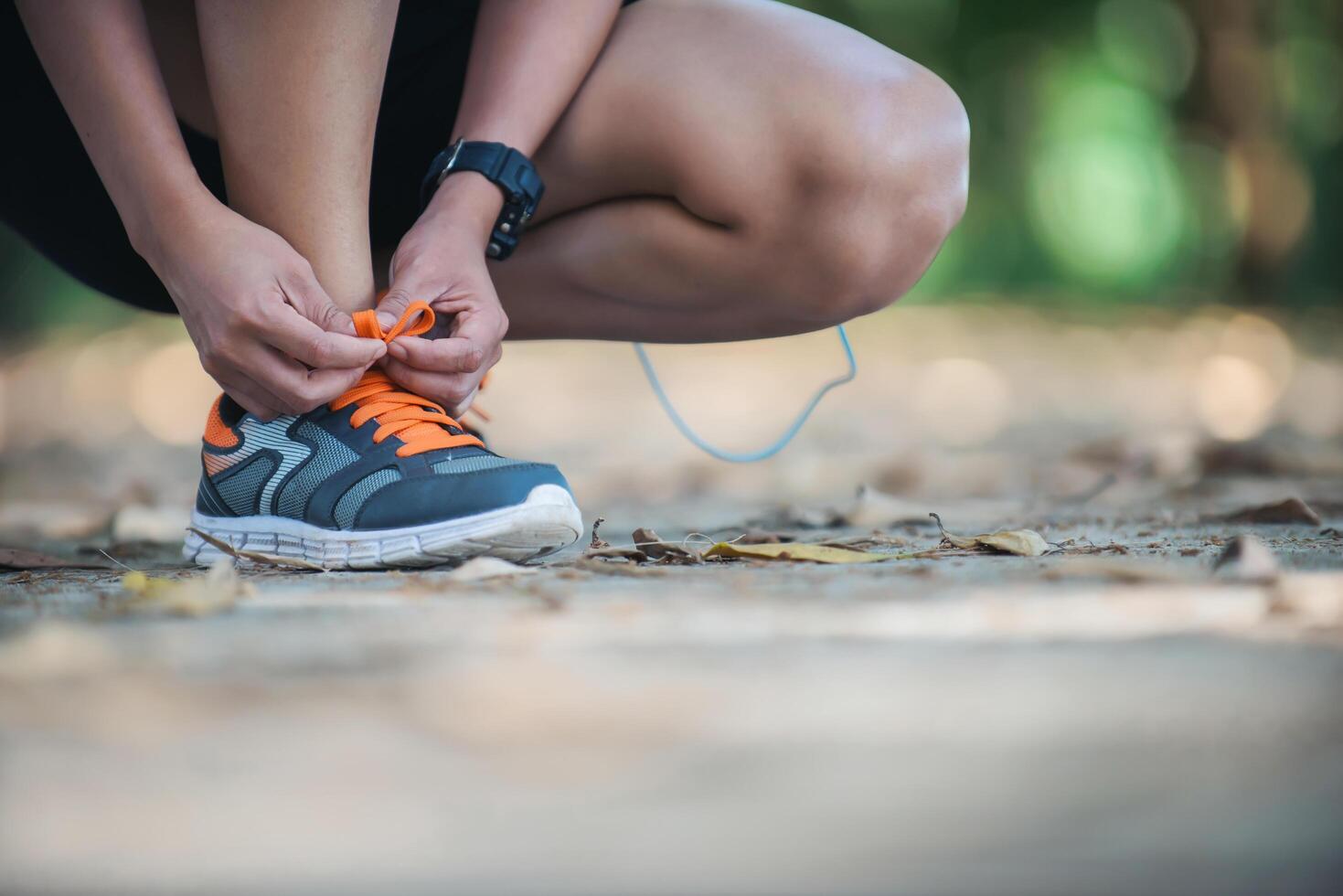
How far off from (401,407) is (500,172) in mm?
308

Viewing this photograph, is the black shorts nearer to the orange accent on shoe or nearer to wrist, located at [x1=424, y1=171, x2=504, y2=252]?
wrist, located at [x1=424, y1=171, x2=504, y2=252]

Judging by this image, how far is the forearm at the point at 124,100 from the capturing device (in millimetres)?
1207

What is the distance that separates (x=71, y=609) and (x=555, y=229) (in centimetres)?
86

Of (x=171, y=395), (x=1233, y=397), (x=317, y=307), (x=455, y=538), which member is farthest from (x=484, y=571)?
(x=171, y=395)

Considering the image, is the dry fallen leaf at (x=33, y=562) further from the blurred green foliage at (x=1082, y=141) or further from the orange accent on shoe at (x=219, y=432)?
the blurred green foliage at (x=1082, y=141)

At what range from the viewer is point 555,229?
1.64 m

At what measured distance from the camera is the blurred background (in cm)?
310

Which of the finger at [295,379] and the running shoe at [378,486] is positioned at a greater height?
the finger at [295,379]

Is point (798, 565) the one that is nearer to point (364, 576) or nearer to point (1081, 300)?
point (364, 576)

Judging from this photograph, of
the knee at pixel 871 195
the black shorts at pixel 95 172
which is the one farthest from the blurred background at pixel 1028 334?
the knee at pixel 871 195

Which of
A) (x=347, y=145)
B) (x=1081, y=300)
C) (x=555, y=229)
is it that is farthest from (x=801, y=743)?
(x=1081, y=300)

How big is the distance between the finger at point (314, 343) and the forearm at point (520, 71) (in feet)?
0.81

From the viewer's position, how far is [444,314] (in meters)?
1.28

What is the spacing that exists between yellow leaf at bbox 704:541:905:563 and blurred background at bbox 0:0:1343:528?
1.10 meters
